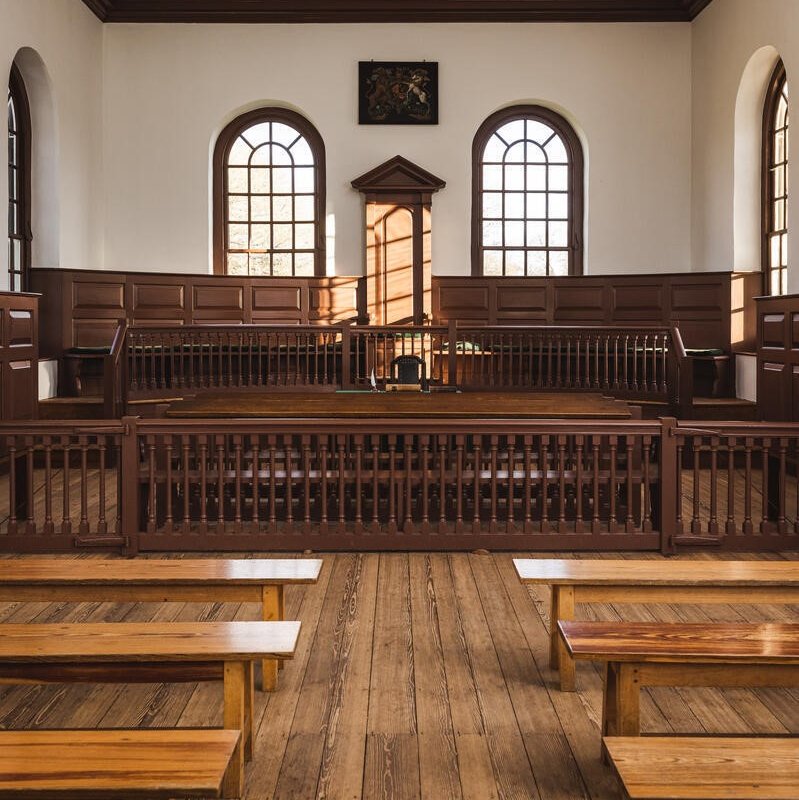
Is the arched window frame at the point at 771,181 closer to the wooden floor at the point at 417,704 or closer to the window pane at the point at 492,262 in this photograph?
the window pane at the point at 492,262

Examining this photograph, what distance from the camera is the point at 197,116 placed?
12062 millimetres

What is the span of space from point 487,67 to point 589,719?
1017 cm

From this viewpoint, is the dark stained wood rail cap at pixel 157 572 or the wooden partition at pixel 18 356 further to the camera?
the wooden partition at pixel 18 356

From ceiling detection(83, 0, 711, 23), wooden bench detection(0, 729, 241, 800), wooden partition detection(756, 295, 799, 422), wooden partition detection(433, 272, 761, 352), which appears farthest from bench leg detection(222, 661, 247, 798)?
ceiling detection(83, 0, 711, 23)

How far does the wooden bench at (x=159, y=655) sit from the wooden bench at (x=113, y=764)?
429 millimetres

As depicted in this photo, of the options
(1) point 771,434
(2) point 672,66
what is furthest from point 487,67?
(1) point 771,434

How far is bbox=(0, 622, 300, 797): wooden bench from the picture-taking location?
9.04ft

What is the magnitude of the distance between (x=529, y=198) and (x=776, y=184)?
3.01m

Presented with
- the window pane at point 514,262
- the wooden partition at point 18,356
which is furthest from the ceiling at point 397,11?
the wooden partition at point 18,356

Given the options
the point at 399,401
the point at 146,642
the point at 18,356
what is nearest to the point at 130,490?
the point at 399,401

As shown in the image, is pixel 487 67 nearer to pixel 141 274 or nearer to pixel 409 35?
pixel 409 35

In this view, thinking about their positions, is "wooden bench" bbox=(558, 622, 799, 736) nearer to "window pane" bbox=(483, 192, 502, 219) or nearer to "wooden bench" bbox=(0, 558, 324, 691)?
"wooden bench" bbox=(0, 558, 324, 691)

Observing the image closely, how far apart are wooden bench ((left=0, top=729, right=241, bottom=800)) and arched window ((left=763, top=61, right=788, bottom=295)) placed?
30.1ft

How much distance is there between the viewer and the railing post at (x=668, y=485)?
5.57 metres
